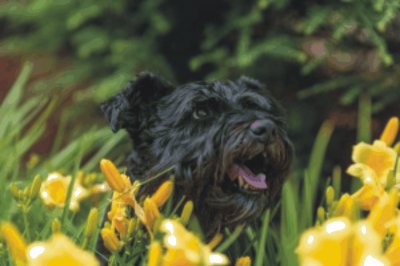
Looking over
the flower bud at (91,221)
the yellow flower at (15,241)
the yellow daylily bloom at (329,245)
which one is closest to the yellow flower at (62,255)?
the yellow flower at (15,241)

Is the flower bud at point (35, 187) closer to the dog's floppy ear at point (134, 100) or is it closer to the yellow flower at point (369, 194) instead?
the dog's floppy ear at point (134, 100)

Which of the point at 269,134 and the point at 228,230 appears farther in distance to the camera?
the point at 228,230

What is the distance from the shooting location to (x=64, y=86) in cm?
396

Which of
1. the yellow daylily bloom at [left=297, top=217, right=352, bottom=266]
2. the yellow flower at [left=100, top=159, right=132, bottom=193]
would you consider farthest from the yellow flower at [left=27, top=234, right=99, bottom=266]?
the yellow flower at [left=100, top=159, right=132, bottom=193]

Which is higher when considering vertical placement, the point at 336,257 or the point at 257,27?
the point at 257,27

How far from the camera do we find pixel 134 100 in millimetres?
1869

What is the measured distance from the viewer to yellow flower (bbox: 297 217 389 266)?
83cm

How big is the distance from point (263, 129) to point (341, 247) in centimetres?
73

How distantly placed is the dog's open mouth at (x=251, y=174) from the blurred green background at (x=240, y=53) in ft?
4.63

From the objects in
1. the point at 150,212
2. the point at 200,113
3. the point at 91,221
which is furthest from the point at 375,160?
the point at 91,221

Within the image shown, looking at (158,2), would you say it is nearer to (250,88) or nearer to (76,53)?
(76,53)

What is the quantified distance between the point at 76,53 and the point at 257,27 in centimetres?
103

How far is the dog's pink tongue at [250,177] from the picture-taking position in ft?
5.35

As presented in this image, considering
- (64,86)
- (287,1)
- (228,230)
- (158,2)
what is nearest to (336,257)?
(228,230)
